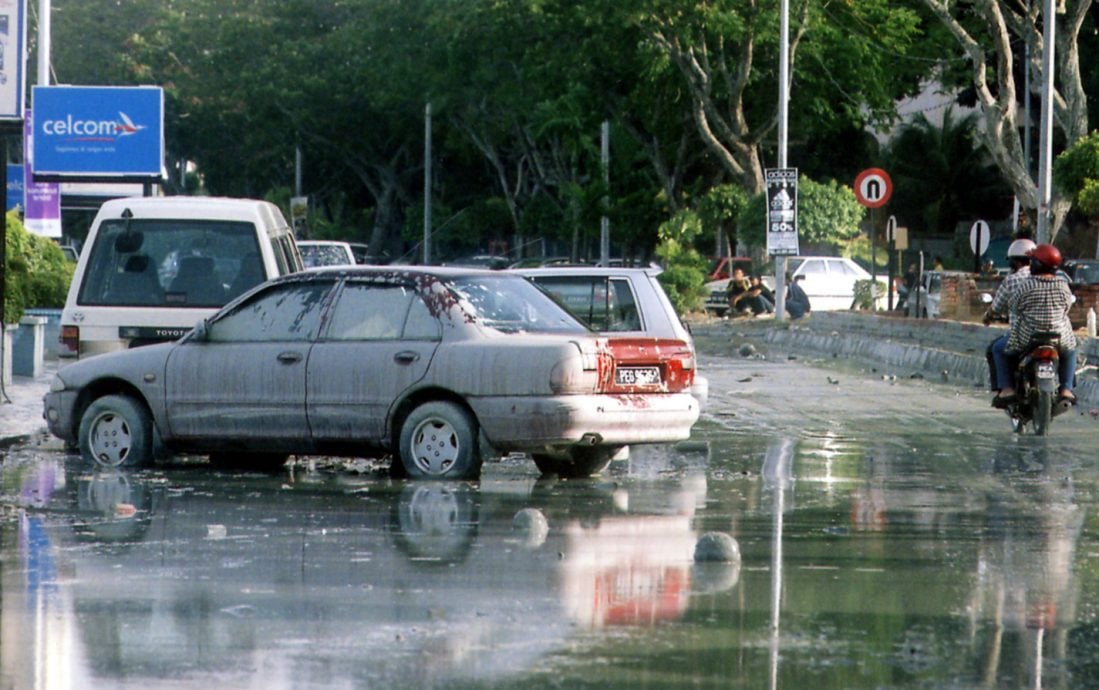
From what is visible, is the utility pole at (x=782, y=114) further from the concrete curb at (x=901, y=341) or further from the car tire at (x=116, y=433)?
the car tire at (x=116, y=433)

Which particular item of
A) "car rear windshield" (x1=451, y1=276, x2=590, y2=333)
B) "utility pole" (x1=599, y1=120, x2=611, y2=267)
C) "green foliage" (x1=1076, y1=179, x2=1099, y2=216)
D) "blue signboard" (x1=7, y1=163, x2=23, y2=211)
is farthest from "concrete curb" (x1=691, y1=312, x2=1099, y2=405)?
"utility pole" (x1=599, y1=120, x2=611, y2=267)

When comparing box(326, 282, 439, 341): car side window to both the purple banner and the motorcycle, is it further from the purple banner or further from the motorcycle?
the purple banner

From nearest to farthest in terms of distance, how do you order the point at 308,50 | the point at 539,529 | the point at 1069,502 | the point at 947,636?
the point at 947,636
the point at 539,529
the point at 1069,502
the point at 308,50

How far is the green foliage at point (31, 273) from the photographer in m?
23.4

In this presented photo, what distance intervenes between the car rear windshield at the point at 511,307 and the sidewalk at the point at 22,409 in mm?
4566

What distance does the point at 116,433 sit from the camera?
1473cm

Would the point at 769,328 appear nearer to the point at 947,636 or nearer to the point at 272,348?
the point at 272,348

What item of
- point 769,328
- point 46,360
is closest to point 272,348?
point 46,360

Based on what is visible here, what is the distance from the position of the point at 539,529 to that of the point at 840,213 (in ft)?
128

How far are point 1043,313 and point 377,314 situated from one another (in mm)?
6576

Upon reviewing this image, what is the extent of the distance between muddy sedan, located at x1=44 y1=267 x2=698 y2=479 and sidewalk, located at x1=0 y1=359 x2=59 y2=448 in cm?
238

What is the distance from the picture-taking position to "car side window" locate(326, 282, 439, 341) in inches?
544

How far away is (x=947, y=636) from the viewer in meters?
7.81

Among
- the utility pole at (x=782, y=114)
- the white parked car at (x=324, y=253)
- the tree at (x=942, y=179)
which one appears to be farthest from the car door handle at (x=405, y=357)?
the tree at (x=942, y=179)
